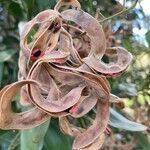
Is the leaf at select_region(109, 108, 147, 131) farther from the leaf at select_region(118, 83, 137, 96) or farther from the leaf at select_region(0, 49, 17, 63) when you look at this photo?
the leaf at select_region(118, 83, 137, 96)

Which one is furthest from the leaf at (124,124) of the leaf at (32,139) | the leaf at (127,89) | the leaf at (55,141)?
the leaf at (127,89)

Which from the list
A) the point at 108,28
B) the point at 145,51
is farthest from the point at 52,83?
the point at 145,51

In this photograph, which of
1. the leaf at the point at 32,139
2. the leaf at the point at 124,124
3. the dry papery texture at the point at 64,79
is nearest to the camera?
the dry papery texture at the point at 64,79

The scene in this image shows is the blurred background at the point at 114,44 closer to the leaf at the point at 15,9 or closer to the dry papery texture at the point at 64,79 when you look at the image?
the leaf at the point at 15,9

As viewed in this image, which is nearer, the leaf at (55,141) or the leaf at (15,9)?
the leaf at (55,141)

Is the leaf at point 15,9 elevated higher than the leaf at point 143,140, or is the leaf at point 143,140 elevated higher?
the leaf at point 15,9

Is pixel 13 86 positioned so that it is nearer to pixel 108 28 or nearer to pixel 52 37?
pixel 52 37

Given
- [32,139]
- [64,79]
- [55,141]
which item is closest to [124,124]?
[55,141]
